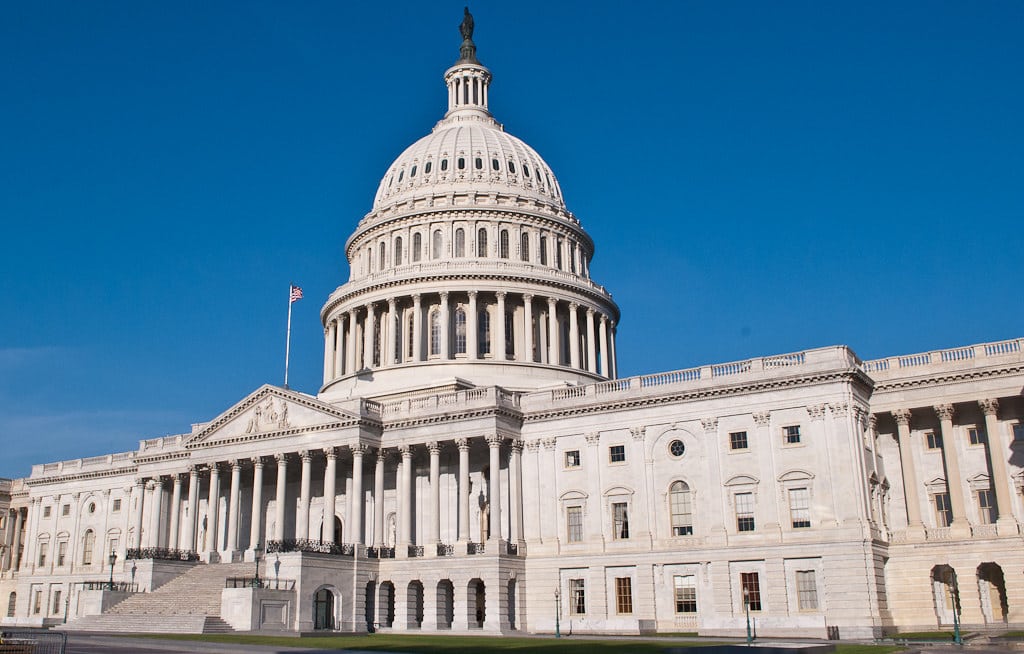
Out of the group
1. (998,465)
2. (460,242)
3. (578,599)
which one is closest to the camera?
(998,465)

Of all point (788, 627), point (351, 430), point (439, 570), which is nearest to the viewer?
point (788, 627)

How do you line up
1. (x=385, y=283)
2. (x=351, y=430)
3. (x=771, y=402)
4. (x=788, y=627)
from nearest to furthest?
1. (x=788, y=627)
2. (x=771, y=402)
3. (x=351, y=430)
4. (x=385, y=283)

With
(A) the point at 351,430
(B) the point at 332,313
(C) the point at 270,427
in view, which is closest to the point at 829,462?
(A) the point at 351,430

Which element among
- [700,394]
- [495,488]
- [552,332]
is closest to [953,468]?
[700,394]

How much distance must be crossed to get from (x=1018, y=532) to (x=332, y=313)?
61.4 metres

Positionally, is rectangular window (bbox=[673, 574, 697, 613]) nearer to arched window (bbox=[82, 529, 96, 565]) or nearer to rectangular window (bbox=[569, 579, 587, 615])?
rectangular window (bbox=[569, 579, 587, 615])

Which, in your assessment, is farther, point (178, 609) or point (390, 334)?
point (390, 334)

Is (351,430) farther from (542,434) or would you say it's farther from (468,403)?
(542,434)

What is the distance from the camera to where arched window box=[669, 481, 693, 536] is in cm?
6328

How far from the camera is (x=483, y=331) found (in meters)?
89.7

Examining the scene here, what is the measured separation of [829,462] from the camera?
59.1 meters

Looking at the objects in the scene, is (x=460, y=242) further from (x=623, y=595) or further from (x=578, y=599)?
(x=623, y=595)

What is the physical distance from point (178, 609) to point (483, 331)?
36.1m

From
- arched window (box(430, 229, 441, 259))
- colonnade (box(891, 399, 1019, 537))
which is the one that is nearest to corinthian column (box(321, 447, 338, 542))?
arched window (box(430, 229, 441, 259))
